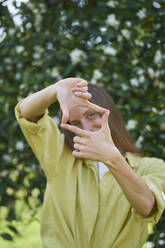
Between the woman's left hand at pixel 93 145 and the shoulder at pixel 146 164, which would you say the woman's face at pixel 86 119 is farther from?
the woman's left hand at pixel 93 145

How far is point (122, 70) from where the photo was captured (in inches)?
108

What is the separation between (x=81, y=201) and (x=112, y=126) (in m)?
0.38

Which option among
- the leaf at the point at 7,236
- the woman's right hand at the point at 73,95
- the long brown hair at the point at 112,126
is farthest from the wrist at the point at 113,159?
the leaf at the point at 7,236

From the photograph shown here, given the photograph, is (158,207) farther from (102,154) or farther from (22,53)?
(22,53)

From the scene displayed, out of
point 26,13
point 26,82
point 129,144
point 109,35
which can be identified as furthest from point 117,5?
point 129,144

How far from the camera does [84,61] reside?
8.77 feet

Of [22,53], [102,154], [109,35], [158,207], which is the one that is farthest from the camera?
[22,53]

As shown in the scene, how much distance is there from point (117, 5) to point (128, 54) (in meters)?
0.32

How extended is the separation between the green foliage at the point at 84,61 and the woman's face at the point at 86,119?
0.76 meters

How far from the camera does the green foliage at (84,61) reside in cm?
264

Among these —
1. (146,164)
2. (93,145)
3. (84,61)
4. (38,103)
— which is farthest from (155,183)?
(84,61)

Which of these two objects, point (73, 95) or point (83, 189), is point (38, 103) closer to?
point (73, 95)

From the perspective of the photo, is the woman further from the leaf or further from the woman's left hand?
the leaf

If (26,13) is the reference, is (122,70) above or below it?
below
